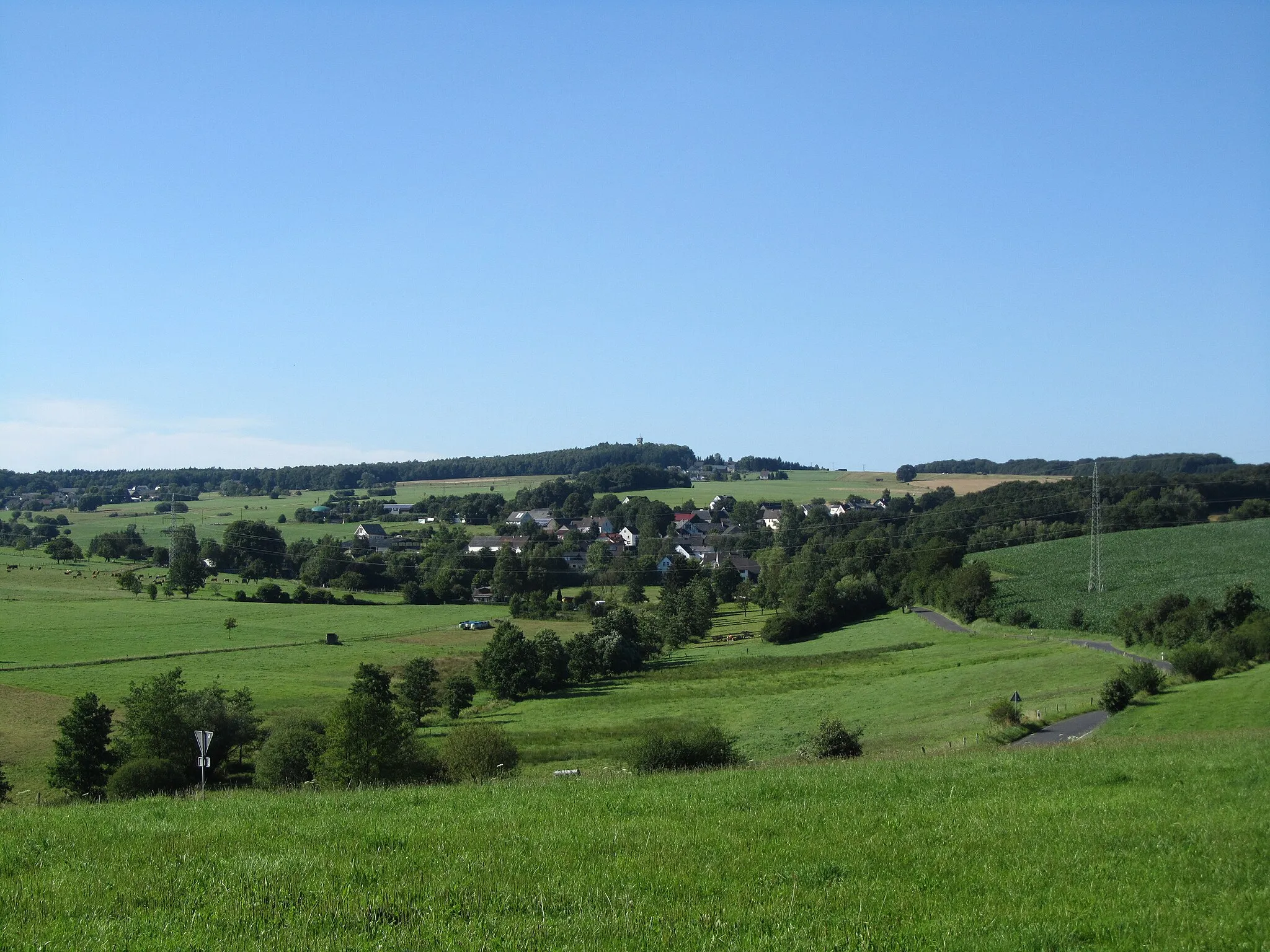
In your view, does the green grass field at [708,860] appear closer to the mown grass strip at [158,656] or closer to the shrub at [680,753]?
the shrub at [680,753]

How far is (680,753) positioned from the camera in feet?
67.7

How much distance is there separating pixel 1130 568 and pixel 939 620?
16841mm

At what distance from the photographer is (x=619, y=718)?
51.0 meters

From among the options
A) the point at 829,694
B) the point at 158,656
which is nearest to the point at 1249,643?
the point at 829,694

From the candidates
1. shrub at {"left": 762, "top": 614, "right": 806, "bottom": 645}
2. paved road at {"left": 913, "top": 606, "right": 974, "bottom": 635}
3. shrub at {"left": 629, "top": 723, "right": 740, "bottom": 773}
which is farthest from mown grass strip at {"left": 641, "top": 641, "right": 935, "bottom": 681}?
shrub at {"left": 629, "top": 723, "right": 740, "bottom": 773}

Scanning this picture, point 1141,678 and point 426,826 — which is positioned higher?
point 426,826

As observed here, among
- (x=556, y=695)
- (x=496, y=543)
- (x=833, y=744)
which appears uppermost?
(x=496, y=543)

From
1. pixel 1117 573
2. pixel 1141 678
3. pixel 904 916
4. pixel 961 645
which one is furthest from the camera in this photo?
pixel 1117 573

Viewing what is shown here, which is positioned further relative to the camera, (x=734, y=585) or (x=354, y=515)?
(x=354, y=515)

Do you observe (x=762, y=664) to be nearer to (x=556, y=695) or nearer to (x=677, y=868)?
(x=556, y=695)

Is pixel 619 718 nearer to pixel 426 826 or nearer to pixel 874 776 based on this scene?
pixel 874 776

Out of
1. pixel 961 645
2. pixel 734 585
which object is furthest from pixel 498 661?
pixel 734 585

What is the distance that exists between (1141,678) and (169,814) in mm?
35540

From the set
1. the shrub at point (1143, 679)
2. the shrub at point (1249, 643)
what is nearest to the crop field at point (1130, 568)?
the shrub at point (1249, 643)
